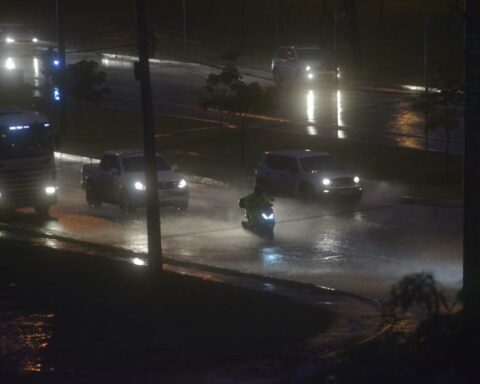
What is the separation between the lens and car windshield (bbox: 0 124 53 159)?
1113 inches

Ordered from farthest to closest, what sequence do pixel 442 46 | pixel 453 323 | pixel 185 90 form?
pixel 442 46 → pixel 185 90 → pixel 453 323

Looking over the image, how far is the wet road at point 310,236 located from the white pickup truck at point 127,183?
389mm

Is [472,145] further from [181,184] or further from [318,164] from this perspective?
[318,164]

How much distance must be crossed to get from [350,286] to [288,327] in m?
3.50

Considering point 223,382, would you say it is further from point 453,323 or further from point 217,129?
point 217,129

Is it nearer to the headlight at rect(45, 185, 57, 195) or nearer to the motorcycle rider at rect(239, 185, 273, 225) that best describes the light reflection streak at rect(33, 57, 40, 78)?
the headlight at rect(45, 185, 57, 195)

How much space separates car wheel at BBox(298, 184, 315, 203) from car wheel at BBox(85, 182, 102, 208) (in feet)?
18.2

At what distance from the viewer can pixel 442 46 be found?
68.8m

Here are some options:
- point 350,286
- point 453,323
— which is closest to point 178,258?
point 350,286

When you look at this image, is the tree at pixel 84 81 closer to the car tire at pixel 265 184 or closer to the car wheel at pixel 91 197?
the car wheel at pixel 91 197

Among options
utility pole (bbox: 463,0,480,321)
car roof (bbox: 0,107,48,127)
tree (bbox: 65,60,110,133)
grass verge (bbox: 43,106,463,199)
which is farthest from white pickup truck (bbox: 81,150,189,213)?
tree (bbox: 65,60,110,133)

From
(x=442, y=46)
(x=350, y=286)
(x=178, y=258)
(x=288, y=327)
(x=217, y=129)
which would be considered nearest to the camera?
(x=288, y=327)

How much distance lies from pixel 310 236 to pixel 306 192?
5.96 metres

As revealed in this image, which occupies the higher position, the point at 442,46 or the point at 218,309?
the point at 442,46
